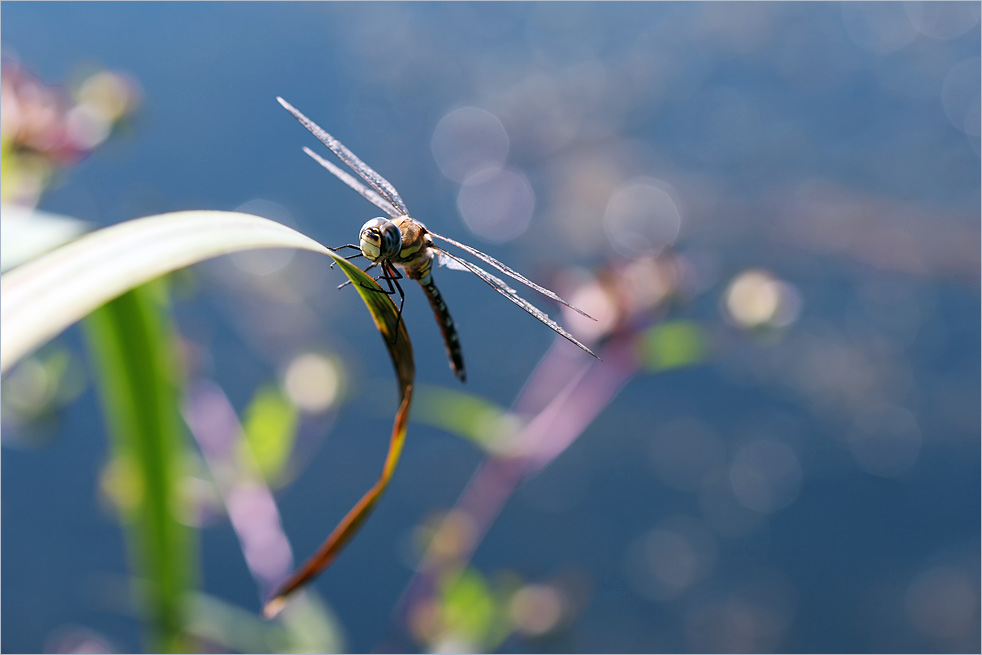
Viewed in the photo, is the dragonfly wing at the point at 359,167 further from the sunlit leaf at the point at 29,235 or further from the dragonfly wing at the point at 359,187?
the sunlit leaf at the point at 29,235

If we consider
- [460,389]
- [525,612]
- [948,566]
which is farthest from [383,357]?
[948,566]

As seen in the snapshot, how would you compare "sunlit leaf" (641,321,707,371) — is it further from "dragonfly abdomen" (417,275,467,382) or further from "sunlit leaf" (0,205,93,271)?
"sunlit leaf" (0,205,93,271)

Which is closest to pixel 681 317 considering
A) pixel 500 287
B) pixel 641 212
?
pixel 641 212

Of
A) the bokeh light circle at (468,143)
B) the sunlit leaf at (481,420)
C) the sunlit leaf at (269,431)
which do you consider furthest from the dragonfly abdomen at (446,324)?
the bokeh light circle at (468,143)

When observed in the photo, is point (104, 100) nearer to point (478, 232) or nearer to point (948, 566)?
point (478, 232)

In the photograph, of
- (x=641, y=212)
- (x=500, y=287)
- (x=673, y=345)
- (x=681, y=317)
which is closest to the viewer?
(x=500, y=287)

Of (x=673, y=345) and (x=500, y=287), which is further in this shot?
(x=673, y=345)

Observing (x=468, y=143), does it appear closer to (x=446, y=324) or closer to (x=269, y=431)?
(x=269, y=431)
